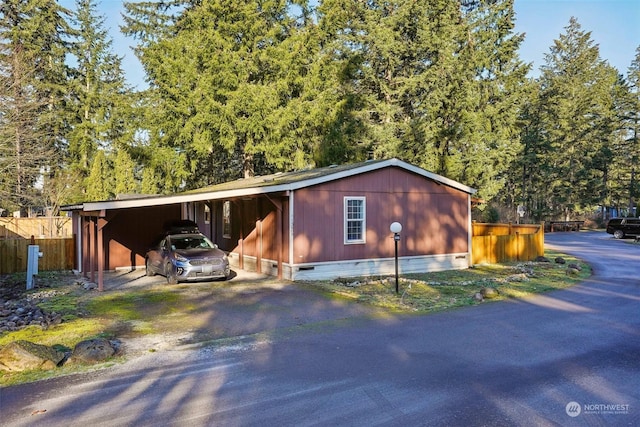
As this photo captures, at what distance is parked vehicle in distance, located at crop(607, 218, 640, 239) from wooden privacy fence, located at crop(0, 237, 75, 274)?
32.4 m

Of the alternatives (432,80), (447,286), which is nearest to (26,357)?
(447,286)

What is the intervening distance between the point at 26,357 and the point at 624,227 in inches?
1361

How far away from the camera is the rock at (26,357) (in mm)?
5855

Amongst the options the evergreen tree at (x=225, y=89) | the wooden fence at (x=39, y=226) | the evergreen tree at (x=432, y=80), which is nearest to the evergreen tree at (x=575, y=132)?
the evergreen tree at (x=432, y=80)

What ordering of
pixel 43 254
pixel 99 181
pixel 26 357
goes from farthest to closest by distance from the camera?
pixel 99 181
pixel 43 254
pixel 26 357

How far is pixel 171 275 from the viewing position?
1295 cm

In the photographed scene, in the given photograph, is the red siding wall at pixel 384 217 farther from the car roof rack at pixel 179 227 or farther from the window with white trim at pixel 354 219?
the car roof rack at pixel 179 227

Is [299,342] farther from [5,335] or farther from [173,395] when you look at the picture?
[5,335]

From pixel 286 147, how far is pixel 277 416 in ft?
66.5

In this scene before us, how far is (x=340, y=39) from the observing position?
1068 inches

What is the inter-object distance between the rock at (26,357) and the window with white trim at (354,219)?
363 inches

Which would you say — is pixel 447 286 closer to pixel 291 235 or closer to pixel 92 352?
pixel 291 235

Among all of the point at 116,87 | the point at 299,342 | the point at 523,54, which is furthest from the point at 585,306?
the point at 116,87

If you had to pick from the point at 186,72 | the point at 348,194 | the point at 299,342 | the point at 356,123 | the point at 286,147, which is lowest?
the point at 299,342
